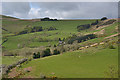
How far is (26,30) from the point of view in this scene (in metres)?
123

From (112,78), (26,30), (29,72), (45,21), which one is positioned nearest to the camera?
(112,78)

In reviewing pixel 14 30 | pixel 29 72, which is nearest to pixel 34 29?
pixel 14 30

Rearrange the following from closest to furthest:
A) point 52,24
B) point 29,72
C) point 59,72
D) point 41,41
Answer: point 59,72
point 29,72
point 41,41
point 52,24

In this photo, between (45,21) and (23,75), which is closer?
(23,75)

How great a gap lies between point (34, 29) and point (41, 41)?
42.6 m

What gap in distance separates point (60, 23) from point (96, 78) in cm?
12474

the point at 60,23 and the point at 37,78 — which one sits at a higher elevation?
the point at 60,23

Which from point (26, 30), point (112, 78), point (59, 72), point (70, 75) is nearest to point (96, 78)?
point (112, 78)

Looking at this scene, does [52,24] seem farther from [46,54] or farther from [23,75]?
[23,75]

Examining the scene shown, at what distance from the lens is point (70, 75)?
23141 millimetres

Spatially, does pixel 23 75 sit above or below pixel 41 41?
below

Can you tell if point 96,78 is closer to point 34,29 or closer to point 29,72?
point 29,72

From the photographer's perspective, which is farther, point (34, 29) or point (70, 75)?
point (34, 29)

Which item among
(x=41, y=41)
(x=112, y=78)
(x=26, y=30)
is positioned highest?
(x=26, y=30)
